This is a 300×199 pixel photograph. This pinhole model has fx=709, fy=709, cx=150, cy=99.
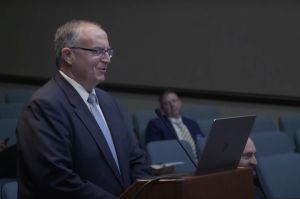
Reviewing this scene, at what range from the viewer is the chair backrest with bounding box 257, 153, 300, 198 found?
3918 mm

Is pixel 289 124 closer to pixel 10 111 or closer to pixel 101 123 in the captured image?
pixel 10 111

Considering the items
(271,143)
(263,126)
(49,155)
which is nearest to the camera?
(49,155)

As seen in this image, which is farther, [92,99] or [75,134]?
[92,99]

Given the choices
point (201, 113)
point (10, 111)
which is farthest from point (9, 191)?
point (201, 113)

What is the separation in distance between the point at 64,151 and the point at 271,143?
263 cm

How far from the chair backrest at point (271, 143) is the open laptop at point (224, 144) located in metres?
2.24

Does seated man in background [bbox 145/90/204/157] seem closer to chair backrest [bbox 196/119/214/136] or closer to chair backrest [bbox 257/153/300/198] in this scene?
chair backrest [bbox 196/119/214/136]

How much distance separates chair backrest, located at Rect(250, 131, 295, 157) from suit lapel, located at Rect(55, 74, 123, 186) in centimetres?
229

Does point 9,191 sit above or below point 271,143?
above

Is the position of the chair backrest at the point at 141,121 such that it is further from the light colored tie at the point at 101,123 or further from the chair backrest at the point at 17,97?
the light colored tie at the point at 101,123

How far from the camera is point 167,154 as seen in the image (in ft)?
14.9

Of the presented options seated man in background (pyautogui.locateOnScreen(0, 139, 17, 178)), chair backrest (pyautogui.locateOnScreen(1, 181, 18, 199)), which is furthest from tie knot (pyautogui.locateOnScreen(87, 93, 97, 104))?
seated man in background (pyautogui.locateOnScreen(0, 139, 17, 178))

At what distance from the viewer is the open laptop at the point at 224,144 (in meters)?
2.35

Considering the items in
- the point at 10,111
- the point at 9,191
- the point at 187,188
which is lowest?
the point at 10,111
